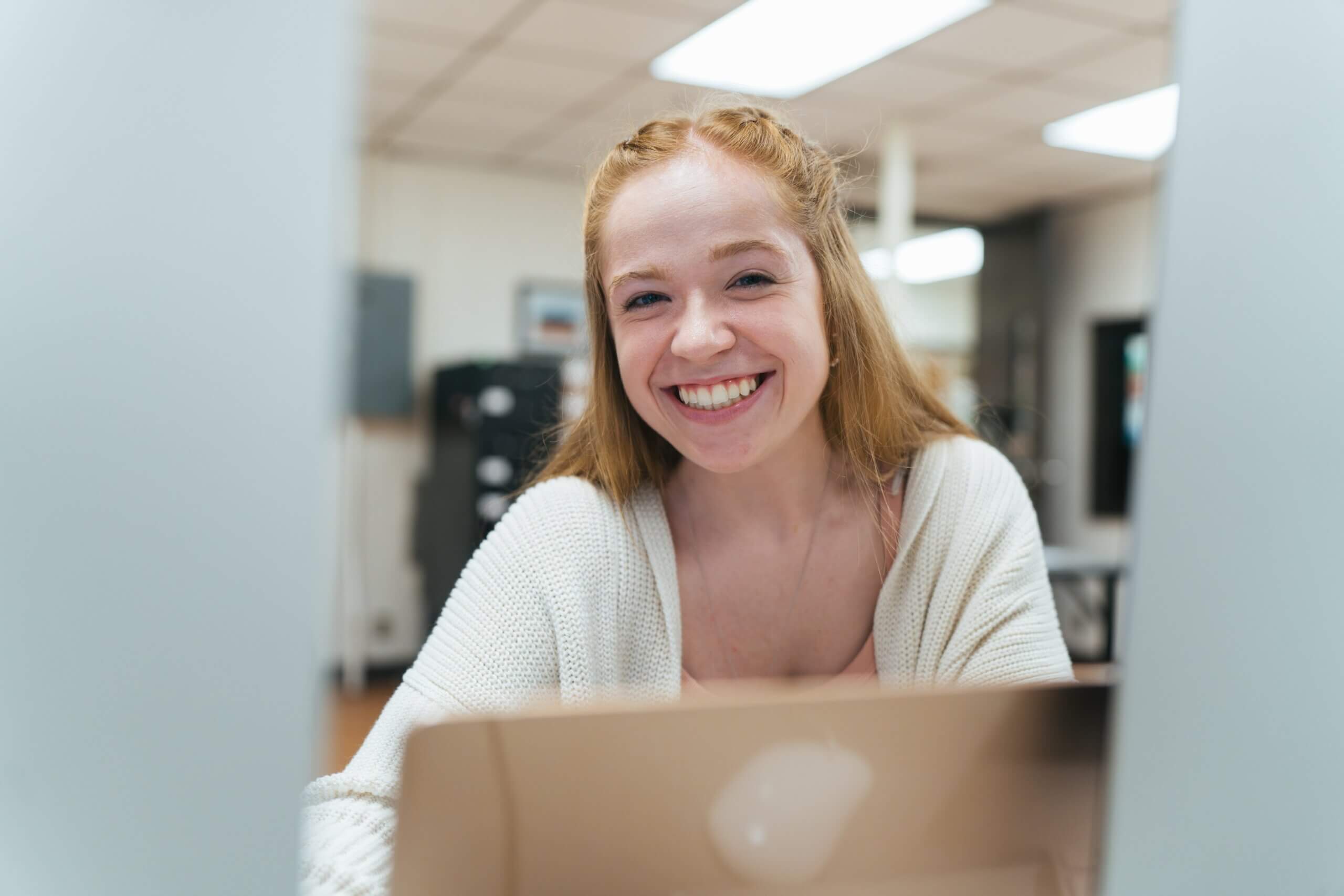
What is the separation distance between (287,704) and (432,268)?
170 inches

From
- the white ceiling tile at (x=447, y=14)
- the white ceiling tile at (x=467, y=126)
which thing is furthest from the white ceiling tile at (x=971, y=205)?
the white ceiling tile at (x=447, y=14)

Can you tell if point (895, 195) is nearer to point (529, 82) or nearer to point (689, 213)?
point (529, 82)

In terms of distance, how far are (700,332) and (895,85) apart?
2.91 meters

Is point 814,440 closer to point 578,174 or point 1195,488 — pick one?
point 578,174

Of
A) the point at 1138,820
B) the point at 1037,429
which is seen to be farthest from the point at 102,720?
the point at 1037,429

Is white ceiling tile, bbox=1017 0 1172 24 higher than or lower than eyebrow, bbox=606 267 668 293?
higher

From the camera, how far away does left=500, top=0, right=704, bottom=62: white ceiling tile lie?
2.82 metres

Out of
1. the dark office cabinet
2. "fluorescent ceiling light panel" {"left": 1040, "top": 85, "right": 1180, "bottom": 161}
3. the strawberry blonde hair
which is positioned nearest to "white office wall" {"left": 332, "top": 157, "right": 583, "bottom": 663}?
the dark office cabinet

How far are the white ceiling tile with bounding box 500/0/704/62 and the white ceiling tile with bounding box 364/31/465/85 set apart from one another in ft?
0.70

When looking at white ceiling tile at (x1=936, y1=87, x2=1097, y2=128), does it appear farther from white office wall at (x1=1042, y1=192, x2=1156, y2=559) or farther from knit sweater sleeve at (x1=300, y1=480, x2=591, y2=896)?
knit sweater sleeve at (x1=300, y1=480, x2=591, y2=896)

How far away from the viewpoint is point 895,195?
13.4ft

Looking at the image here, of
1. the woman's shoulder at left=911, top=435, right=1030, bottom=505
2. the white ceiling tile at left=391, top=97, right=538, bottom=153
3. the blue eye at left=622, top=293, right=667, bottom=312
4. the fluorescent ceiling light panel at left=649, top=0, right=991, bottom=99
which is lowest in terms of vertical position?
the woman's shoulder at left=911, top=435, right=1030, bottom=505

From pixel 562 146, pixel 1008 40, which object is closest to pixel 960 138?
pixel 1008 40

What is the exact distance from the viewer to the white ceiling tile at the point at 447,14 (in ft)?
9.07
